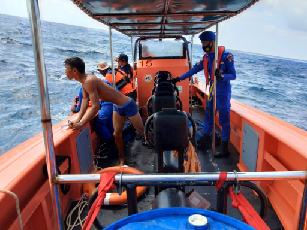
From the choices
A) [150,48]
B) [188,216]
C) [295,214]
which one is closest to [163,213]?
[188,216]

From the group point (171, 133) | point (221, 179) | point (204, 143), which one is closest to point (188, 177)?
point (221, 179)

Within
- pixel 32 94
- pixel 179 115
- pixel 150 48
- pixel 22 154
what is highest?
pixel 150 48

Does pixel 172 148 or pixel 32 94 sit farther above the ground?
pixel 172 148

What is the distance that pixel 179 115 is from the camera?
87.2 inches

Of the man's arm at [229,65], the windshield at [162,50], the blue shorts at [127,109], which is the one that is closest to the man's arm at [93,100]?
the blue shorts at [127,109]

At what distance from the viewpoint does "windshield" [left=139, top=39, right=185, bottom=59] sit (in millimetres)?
6582

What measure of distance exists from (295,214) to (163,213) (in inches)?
70.8

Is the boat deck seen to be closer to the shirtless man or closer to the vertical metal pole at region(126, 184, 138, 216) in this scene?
the shirtless man

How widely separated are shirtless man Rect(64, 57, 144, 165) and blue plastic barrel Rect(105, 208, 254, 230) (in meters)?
2.28

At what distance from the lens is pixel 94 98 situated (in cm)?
337

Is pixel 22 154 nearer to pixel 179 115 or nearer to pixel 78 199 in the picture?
pixel 78 199

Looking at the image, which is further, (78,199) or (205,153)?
(205,153)

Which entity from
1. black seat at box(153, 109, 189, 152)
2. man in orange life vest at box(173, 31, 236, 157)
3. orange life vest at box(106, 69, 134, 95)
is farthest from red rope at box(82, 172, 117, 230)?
orange life vest at box(106, 69, 134, 95)

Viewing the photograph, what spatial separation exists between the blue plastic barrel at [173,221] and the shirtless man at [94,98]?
228cm
